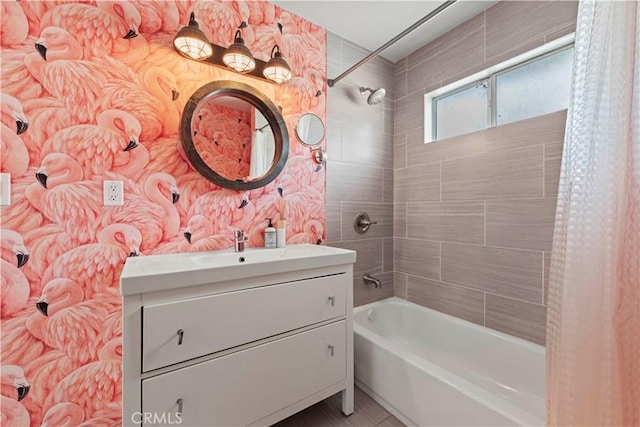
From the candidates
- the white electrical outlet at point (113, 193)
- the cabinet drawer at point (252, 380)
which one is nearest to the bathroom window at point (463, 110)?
the cabinet drawer at point (252, 380)

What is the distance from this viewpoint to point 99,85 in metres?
1.24

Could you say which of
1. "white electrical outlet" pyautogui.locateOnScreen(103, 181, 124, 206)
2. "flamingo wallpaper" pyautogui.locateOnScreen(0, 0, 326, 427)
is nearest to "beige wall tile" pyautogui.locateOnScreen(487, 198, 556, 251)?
"flamingo wallpaper" pyautogui.locateOnScreen(0, 0, 326, 427)

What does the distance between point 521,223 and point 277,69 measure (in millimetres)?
1725

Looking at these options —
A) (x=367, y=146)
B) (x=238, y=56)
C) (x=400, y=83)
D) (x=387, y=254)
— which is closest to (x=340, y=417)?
(x=387, y=254)

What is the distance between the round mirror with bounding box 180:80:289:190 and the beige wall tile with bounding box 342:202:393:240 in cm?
66

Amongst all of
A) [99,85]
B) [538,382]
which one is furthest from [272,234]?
[538,382]

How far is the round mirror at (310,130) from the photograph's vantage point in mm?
1841

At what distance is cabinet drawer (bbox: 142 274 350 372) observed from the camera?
3.18ft

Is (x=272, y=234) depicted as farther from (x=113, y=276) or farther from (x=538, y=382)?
(x=538, y=382)

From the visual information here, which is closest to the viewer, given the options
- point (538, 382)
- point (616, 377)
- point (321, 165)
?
point (616, 377)

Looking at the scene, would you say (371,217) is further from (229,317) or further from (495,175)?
(229,317)

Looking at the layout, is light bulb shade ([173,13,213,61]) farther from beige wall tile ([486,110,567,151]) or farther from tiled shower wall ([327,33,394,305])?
beige wall tile ([486,110,567,151])

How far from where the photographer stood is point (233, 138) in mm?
1626

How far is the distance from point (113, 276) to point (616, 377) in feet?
5.83
